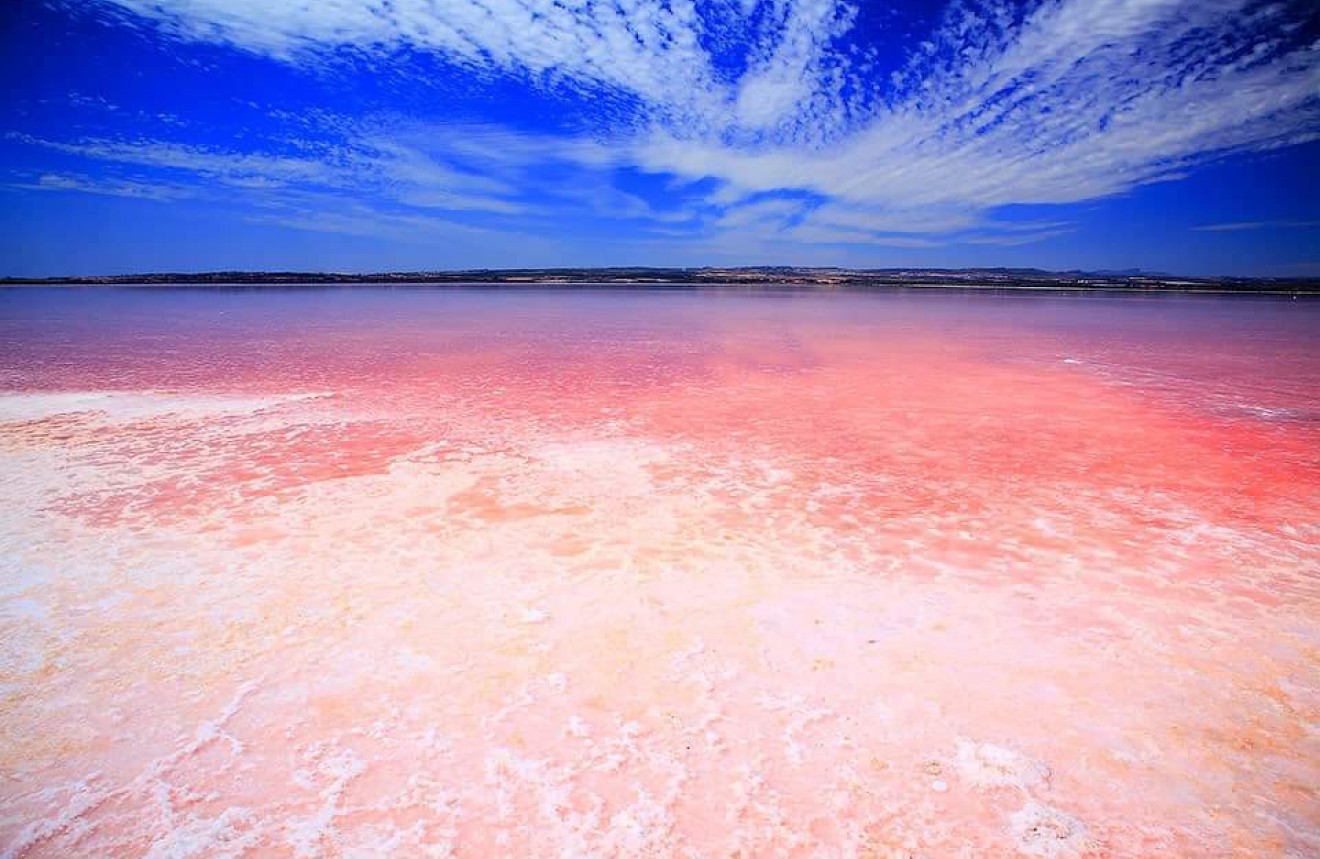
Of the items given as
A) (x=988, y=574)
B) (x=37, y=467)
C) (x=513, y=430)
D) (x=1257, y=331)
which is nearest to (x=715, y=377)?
(x=513, y=430)

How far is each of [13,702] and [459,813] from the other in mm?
2103

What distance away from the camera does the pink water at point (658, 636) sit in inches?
88.6

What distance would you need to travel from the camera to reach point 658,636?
3.29m

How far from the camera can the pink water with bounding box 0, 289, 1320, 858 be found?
2250mm

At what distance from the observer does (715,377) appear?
10.9m

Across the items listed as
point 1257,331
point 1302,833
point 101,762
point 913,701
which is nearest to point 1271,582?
point 1302,833

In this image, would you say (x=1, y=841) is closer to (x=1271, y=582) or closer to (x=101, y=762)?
(x=101, y=762)

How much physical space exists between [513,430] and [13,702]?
15.4ft

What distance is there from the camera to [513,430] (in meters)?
7.19

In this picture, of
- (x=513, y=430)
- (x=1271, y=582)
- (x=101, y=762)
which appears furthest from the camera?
(x=513, y=430)

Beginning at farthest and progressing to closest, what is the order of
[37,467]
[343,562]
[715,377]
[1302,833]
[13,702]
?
[715,377], [37,467], [343,562], [13,702], [1302,833]

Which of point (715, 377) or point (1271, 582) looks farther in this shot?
point (715, 377)

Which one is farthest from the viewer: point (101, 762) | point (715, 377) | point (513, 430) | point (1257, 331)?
point (1257, 331)

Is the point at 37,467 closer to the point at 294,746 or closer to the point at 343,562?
the point at 343,562
